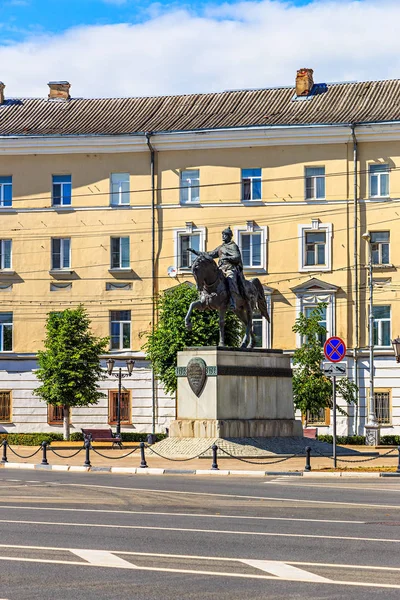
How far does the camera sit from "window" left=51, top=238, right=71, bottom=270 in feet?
205

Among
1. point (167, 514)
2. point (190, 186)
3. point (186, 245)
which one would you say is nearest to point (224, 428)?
point (167, 514)

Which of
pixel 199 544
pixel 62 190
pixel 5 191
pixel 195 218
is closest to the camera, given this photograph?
pixel 199 544

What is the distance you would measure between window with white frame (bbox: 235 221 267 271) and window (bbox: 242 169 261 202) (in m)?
1.33

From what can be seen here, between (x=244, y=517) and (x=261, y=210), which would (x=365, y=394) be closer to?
(x=261, y=210)

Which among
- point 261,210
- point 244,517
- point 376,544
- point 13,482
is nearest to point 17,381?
point 261,210

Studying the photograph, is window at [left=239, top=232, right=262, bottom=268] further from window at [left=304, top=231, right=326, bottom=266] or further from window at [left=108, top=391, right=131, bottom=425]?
window at [left=108, top=391, right=131, bottom=425]

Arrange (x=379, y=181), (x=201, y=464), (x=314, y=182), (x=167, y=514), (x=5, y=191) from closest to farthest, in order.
Result: (x=167, y=514) → (x=201, y=464) → (x=379, y=181) → (x=314, y=182) → (x=5, y=191)

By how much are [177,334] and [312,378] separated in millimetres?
6440

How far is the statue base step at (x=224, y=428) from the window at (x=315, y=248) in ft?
74.1

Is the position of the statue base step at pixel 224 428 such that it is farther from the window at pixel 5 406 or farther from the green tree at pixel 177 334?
the window at pixel 5 406

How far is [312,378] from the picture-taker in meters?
53.3

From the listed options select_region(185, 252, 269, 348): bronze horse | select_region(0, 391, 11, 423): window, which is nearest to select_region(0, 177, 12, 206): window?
select_region(0, 391, 11, 423): window

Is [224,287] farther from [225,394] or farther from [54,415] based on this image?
[54,415]

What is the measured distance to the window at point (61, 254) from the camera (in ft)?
205
